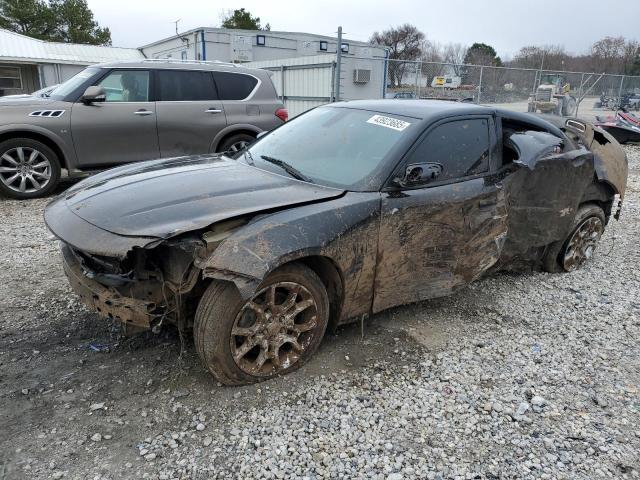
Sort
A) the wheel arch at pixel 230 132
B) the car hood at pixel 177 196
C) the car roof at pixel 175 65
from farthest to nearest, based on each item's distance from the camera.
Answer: the wheel arch at pixel 230 132 → the car roof at pixel 175 65 → the car hood at pixel 177 196

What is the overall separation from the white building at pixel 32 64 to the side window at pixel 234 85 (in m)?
20.6

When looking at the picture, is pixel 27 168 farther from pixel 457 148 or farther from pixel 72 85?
pixel 457 148

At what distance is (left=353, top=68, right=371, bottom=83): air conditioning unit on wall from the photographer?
14156 mm

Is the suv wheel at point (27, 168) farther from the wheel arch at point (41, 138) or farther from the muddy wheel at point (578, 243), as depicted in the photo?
the muddy wheel at point (578, 243)

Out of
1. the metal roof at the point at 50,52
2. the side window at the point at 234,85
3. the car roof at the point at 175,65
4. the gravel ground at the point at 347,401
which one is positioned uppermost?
the metal roof at the point at 50,52

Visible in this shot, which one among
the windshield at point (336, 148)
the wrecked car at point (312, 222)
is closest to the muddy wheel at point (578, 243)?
the wrecked car at point (312, 222)

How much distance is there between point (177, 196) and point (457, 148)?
81.2 inches

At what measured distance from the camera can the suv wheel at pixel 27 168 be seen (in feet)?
21.8

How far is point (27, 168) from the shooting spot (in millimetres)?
6785

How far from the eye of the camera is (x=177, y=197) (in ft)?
9.80

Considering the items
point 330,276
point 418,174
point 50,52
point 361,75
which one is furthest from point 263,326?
point 50,52

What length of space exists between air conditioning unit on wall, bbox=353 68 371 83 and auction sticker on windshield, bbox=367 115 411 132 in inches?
436

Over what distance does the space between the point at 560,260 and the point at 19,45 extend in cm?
2940

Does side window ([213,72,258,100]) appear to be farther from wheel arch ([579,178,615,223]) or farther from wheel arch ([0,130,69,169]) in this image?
wheel arch ([579,178,615,223])
